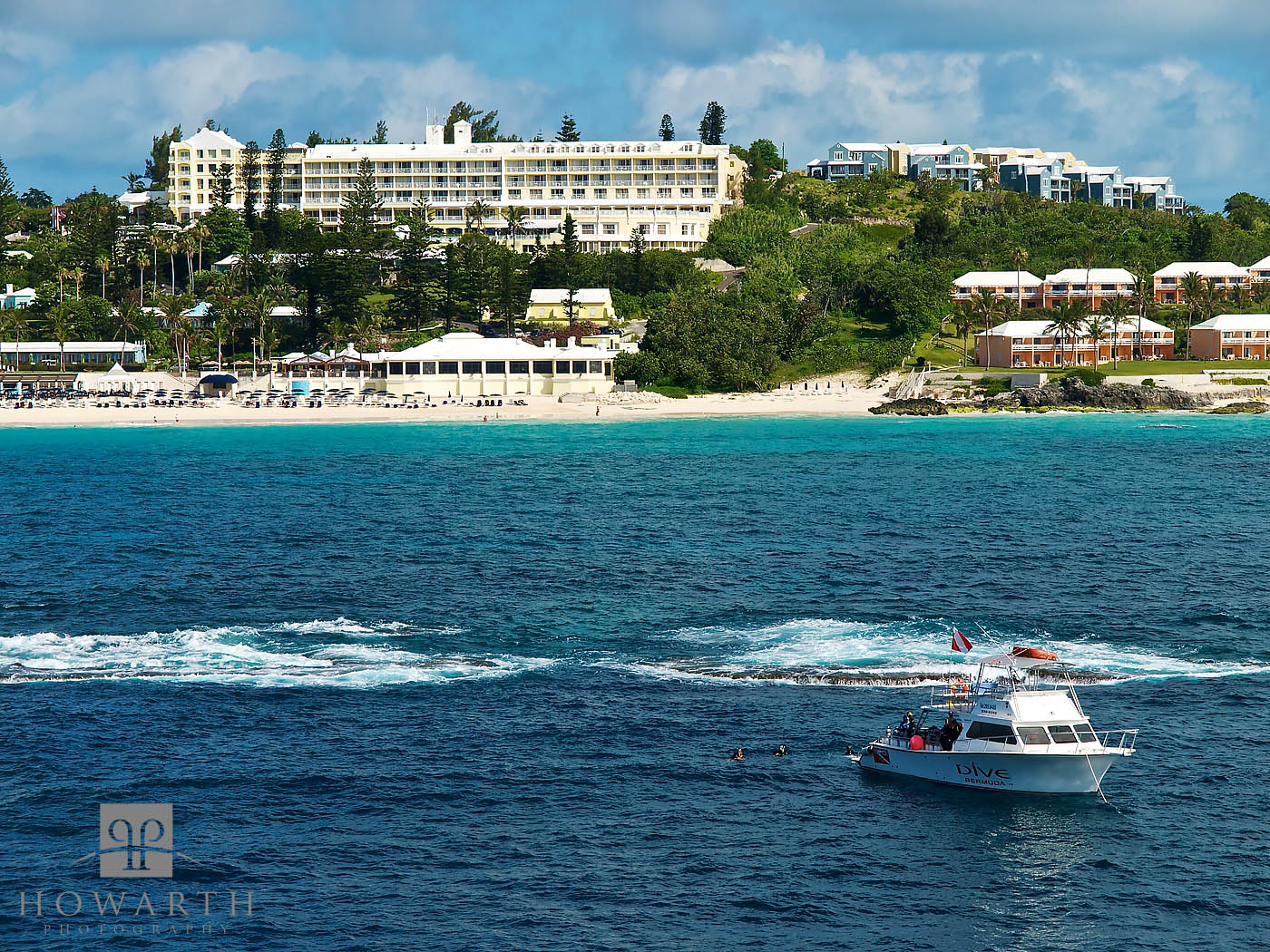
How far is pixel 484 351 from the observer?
15050 centimetres

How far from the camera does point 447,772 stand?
37281 mm

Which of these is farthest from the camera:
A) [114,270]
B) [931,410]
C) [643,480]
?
[114,270]

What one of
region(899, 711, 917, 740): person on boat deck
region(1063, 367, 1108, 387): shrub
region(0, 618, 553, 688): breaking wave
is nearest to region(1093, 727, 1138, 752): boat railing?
region(899, 711, 917, 740): person on boat deck

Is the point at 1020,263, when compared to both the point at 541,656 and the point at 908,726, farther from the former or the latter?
the point at 908,726

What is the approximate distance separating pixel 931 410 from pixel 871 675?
4033 inches

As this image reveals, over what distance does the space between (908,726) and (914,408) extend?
10920 cm

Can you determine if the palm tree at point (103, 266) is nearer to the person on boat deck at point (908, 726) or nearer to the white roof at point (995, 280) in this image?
the white roof at point (995, 280)

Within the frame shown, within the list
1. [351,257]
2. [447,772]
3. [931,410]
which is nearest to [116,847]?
[447,772]

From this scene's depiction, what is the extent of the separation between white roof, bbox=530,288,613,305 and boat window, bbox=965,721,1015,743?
141369mm

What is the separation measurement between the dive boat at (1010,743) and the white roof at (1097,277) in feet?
501

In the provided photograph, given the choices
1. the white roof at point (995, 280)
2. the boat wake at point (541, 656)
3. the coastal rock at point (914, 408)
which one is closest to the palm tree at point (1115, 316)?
the white roof at point (995, 280)

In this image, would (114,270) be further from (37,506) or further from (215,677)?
(215,677)

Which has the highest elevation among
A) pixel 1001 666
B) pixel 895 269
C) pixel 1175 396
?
pixel 895 269

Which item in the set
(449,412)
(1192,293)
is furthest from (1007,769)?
(1192,293)
